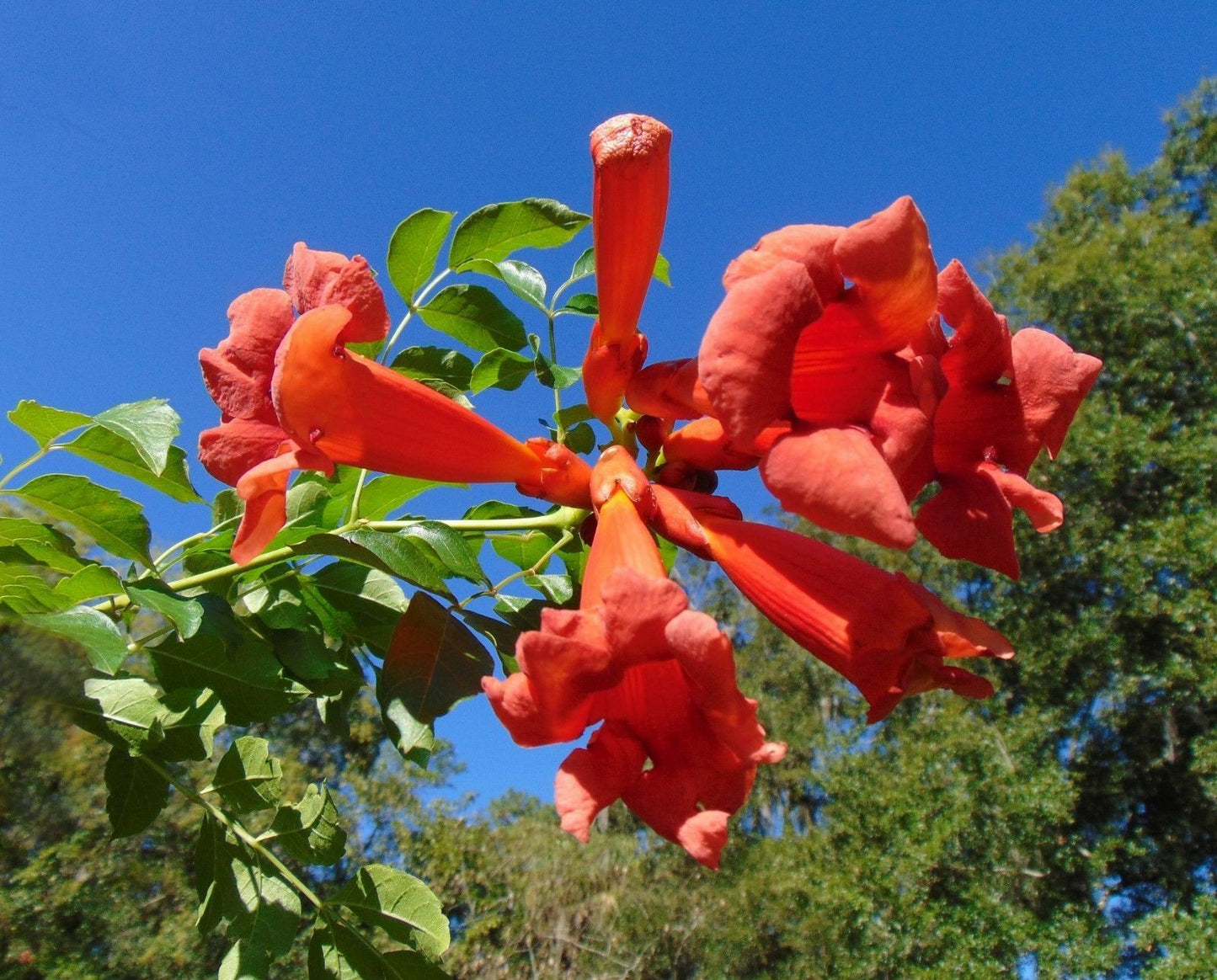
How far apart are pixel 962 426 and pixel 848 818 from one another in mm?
18505

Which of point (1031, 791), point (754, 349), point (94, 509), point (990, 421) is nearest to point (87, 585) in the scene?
point (94, 509)

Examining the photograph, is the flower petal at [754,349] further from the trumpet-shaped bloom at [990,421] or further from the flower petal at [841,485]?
the trumpet-shaped bloom at [990,421]

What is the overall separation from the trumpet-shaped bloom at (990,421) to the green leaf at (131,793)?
4.99ft

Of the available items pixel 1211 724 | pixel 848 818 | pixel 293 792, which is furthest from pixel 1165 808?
pixel 293 792

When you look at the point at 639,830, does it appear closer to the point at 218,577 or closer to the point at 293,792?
the point at 293,792

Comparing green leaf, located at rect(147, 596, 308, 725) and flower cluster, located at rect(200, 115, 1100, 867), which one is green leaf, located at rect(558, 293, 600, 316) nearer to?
flower cluster, located at rect(200, 115, 1100, 867)

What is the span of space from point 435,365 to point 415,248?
0.86ft

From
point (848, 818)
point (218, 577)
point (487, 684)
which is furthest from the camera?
point (848, 818)

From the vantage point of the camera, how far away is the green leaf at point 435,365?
191cm

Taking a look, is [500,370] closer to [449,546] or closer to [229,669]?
[449,546]

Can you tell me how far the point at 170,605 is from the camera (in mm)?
1357

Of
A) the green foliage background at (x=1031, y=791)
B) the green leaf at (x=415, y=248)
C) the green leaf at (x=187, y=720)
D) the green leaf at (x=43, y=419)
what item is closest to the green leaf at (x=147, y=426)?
the green leaf at (x=43, y=419)

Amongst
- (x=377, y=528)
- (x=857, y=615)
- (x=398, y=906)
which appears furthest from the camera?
(x=398, y=906)

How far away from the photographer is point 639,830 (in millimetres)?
29625
